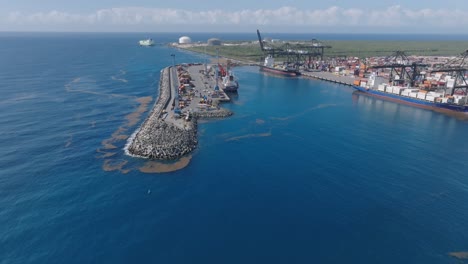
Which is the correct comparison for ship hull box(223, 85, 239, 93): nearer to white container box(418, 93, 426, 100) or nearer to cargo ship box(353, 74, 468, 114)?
cargo ship box(353, 74, 468, 114)

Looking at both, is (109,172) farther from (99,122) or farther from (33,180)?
(99,122)

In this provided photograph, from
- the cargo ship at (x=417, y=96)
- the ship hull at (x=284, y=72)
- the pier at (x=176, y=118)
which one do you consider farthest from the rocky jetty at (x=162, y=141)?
the ship hull at (x=284, y=72)

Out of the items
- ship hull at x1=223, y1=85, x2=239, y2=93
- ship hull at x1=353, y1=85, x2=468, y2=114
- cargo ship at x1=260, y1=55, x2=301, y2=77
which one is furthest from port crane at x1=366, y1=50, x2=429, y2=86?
ship hull at x1=223, y1=85, x2=239, y2=93

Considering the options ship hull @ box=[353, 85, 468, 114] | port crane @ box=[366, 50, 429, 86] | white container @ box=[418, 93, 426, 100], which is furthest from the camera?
port crane @ box=[366, 50, 429, 86]

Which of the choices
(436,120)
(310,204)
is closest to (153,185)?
(310,204)

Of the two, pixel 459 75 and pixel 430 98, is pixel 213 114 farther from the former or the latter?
pixel 459 75

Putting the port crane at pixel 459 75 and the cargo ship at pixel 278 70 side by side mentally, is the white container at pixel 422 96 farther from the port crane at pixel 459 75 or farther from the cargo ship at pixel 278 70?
the cargo ship at pixel 278 70

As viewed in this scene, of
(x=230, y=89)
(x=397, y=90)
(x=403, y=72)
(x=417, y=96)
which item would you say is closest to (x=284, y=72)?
(x=403, y=72)
